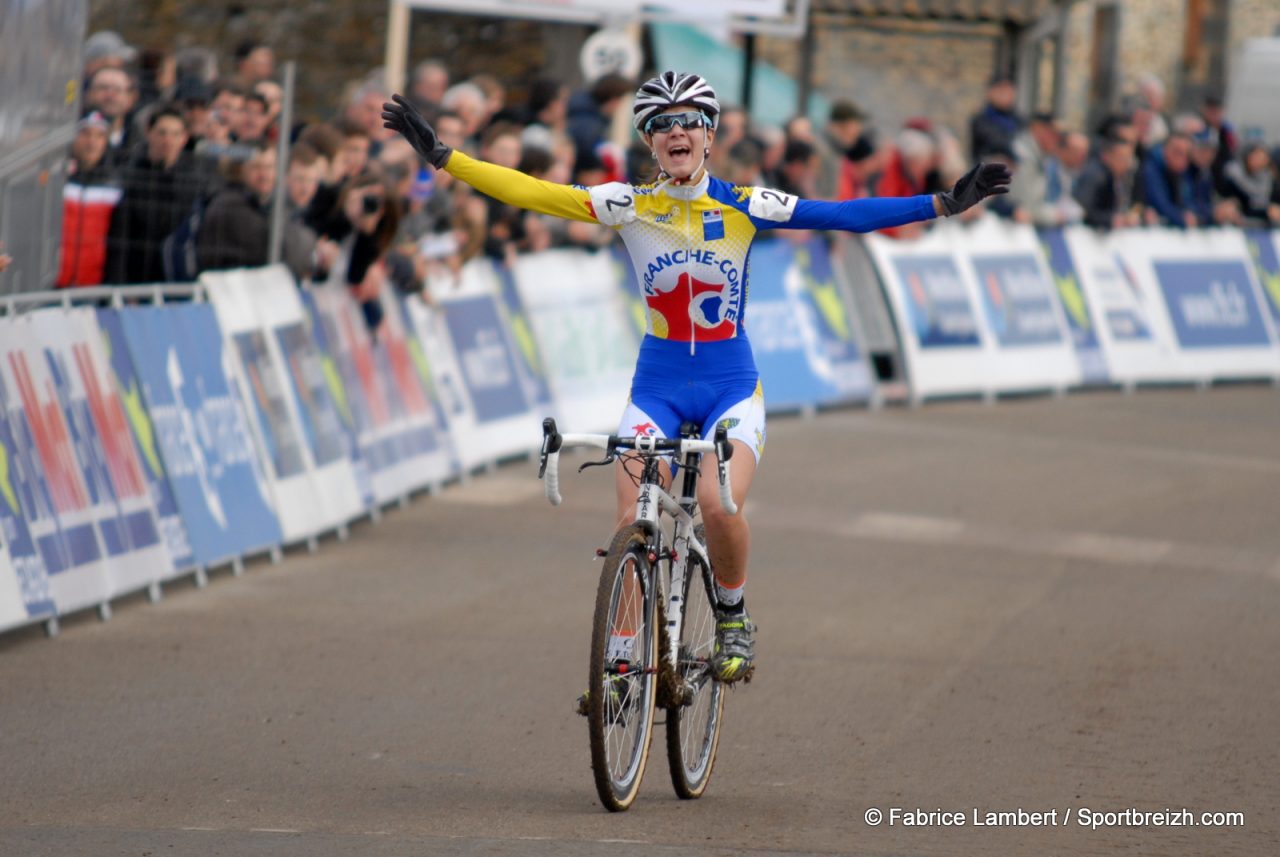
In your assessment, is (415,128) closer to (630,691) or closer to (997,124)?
(630,691)

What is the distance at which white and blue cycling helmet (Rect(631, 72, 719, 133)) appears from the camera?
24.3 ft

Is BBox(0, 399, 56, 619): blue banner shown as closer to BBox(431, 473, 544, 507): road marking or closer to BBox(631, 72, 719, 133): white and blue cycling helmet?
BBox(631, 72, 719, 133): white and blue cycling helmet

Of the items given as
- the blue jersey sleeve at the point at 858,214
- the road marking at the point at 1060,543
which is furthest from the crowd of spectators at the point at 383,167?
the road marking at the point at 1060,543

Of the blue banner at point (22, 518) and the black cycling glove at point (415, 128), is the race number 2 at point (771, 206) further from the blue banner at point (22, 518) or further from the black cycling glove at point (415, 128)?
the blue banner at point (22, 518)

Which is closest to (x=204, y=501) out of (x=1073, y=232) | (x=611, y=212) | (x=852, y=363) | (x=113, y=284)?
(x=113, y=284)

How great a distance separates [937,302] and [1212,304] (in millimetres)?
3845

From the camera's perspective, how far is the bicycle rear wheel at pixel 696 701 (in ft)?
24.0

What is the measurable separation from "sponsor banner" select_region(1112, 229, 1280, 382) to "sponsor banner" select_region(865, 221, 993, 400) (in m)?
2.35

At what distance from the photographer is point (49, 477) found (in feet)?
33.7

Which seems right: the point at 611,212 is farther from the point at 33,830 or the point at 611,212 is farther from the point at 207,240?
the point at 207,240

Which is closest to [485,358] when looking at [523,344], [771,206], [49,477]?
[523,344]

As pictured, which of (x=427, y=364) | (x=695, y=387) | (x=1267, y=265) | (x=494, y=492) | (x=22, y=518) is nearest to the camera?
(x=695, y=387)

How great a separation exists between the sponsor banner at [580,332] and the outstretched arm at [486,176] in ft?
29.3

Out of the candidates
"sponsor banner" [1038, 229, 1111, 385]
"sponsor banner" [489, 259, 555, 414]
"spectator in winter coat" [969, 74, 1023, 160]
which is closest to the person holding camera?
"sponsor banner" [489, 259, 555, 414]
